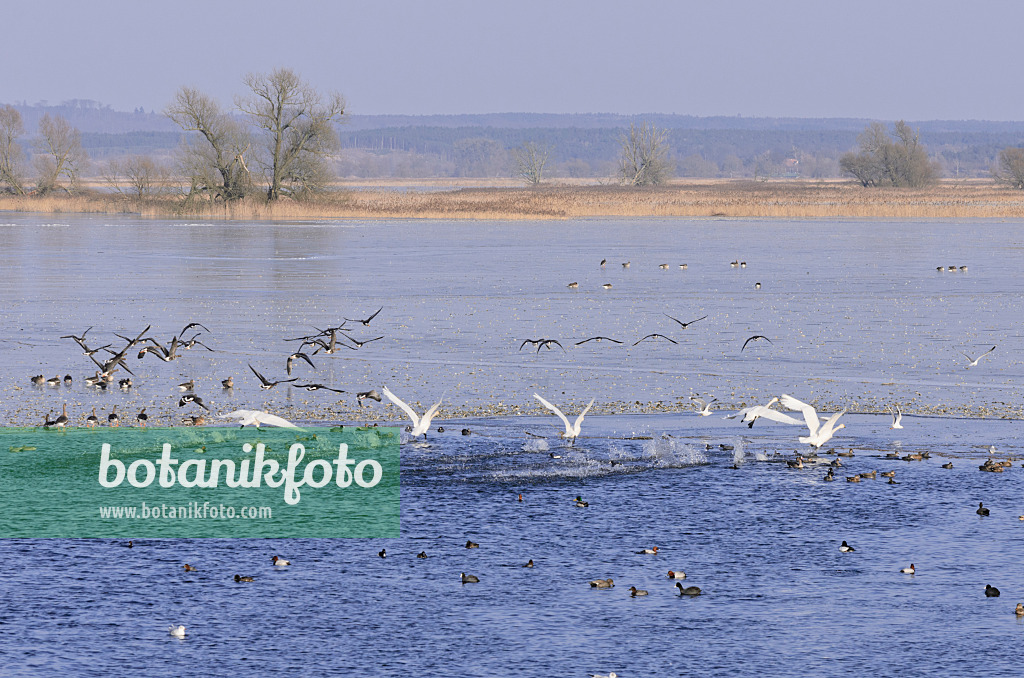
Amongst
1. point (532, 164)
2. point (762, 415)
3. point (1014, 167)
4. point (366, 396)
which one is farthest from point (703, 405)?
point (532, 164)

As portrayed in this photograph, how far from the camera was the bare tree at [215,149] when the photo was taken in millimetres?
74750

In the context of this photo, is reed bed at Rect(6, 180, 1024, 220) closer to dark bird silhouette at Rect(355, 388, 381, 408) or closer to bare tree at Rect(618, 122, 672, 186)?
dark bird silhouette at Rect(355, 388, 381, 408)

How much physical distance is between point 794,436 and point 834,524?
360 centimetres

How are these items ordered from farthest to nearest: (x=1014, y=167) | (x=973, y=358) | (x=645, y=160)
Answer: (x=645, y=160)
(x=1014, y=167)
(x=973, y=358)

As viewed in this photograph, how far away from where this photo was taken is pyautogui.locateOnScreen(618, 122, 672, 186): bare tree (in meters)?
142

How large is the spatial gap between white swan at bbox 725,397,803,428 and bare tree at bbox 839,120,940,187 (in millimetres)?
110135

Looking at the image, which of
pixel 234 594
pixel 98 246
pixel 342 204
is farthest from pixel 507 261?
pixel 342 204

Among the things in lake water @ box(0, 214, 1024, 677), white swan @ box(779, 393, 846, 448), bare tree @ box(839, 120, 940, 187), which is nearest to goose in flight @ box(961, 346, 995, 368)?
lake water @ box(0, 214, 1024, 677)

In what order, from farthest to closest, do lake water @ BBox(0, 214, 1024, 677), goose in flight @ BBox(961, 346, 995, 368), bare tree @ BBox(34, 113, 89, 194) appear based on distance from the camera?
bare tree @ BBox(34, 113, 89, 194) < goose in flight @ BBox(961, 346, 995, 368) < lake water @ BBox(0, 214, 1024, 677)

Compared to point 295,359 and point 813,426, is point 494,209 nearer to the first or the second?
point 295,359

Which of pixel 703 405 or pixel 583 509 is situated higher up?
pixel 703 405

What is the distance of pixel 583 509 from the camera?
10.9 m

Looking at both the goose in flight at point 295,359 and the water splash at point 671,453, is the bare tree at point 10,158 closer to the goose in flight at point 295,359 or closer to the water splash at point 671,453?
the goose in flight at point 295,359

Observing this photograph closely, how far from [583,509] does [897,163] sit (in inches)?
4673
